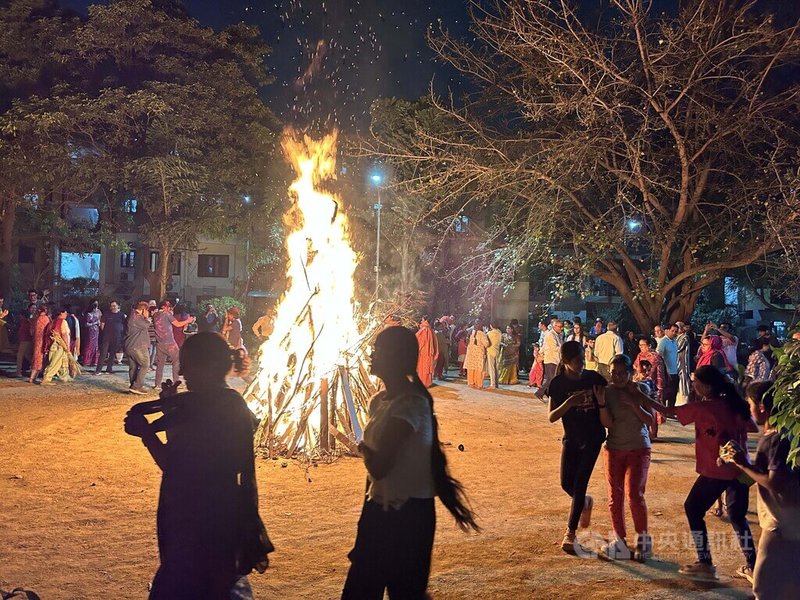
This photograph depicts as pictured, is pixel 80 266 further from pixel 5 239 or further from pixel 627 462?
pixel 627 462

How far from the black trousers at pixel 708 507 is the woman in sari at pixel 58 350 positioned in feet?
44.1

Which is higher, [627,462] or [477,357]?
[477,357]

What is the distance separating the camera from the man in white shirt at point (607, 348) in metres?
13.6

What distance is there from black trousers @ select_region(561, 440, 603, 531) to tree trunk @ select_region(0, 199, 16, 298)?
2582 centimetres

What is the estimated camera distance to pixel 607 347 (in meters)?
13.7

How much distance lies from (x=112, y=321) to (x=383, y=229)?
1638cm

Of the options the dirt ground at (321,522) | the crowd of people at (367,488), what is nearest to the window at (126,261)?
the dirt ground at (321,522)

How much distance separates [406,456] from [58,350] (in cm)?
1419

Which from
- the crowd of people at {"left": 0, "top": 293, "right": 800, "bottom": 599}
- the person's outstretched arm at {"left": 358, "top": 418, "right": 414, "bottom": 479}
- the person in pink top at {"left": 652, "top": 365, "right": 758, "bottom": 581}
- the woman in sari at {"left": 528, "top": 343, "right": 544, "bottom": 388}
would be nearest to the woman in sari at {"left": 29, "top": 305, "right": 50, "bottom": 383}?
the woman in sari at {"left": 528, "top": 343, "right": 544, "bottom": 388}

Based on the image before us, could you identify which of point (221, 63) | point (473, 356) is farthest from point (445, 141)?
point (221, 63)

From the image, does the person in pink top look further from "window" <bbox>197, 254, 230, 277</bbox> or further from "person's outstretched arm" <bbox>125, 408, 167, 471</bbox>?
"window" <bbox>197, 254, 230, 277</bbox>

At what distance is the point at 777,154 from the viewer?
14.6m

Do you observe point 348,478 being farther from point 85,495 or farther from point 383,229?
point 383,229

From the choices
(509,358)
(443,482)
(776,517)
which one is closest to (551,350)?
(509,358)
